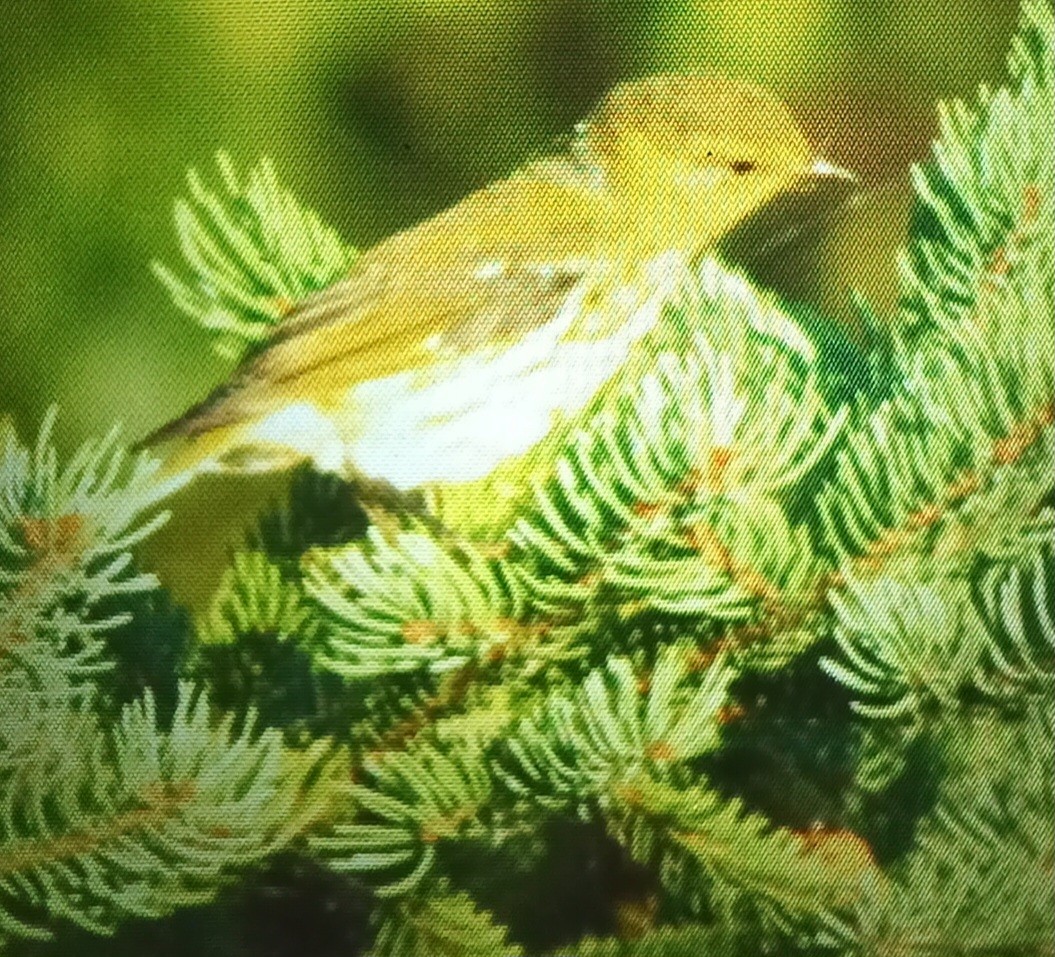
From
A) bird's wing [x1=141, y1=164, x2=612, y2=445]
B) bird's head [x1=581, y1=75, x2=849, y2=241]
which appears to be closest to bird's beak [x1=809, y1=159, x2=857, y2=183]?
bird's head [x1=581, y1=75, x2=849, y2=241]

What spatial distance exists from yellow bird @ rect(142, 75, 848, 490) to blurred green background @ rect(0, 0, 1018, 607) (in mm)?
16

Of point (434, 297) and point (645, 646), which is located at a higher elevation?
point (434, 297)

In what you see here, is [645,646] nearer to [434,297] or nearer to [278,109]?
[434,297]

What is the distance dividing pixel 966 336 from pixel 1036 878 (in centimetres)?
31

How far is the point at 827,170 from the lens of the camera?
498 mm

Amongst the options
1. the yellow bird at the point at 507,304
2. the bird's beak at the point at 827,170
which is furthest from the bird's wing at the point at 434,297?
the bird's beak at the point at 827,170

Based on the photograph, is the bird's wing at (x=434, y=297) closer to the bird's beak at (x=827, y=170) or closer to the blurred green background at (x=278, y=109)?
the blurred green background at (x=278, y=109)

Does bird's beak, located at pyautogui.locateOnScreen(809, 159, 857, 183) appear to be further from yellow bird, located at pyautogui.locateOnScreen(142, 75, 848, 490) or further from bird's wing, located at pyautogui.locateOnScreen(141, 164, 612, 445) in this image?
bird's wing, located at pyautogui.locateOnScreen(141, 164, 612, 445)

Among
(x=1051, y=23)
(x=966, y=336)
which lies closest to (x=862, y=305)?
(x=966, y=336)

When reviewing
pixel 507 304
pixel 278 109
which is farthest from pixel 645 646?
pixel 278 109

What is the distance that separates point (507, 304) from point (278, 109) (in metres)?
0.16

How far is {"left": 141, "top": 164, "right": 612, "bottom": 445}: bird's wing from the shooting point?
49 cm

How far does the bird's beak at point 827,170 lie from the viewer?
0.50 metres

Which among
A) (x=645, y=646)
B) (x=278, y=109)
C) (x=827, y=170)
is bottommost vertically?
(x=645, y=646)
